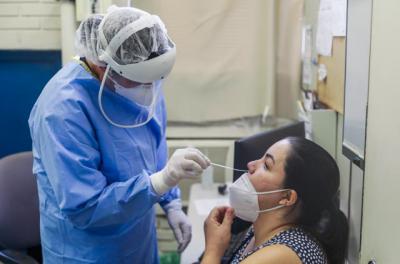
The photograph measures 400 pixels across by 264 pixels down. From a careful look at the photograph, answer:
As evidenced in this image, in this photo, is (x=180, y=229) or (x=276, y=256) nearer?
(x=276, y=256)

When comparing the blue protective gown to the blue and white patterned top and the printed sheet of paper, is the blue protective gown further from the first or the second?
the printed sheet of paper

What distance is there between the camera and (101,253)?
1.45 meters

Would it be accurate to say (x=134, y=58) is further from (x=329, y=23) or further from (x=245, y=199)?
(x=329, y=23)

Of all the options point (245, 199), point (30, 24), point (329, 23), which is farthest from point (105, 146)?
point (30, 24)

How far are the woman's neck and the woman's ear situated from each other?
50 millimetres

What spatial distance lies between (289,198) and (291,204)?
2 centimetres

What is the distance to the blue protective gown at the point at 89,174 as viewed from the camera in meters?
1.29

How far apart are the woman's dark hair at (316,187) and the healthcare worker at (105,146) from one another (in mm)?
267

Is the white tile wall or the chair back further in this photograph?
the white tile wall

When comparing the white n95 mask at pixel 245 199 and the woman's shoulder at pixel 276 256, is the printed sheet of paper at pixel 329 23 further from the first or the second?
the woman's shoulder at pixel 276 256

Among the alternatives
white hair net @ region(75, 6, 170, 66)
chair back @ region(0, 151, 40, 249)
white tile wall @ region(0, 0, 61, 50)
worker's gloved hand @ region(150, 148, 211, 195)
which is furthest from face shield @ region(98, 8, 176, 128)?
white tile wall @ region(0, 0, 61, 50)

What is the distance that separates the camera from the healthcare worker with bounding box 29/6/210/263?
1294 millimetres

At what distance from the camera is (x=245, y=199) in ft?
4.46

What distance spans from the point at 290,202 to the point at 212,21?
1.54m
